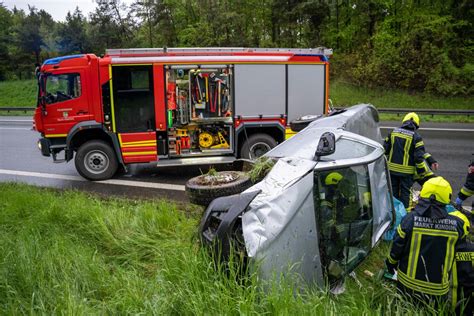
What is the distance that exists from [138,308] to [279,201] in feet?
4.21

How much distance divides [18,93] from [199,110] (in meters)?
28.5

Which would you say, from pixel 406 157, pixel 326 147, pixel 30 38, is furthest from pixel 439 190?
pixel 30 38

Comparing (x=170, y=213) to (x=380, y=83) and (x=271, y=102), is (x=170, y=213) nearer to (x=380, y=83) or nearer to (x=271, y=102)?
(x=271, y=102)

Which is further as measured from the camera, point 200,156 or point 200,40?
point 200,40

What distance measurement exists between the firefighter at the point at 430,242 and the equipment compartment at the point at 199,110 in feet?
19.3

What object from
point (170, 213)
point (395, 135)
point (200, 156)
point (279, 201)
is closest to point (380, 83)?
point (200, 156)

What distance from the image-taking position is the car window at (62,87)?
8.12 meters

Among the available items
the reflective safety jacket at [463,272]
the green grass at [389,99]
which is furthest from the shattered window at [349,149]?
the green grass at [389,99]

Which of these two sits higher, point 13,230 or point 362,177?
point 362,177

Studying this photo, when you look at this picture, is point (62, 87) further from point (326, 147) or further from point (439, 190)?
point (439, 190)

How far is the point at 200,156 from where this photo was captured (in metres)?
8.74

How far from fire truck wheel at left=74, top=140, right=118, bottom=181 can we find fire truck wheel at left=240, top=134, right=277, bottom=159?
271 centimetres

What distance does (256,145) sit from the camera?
9.01 m

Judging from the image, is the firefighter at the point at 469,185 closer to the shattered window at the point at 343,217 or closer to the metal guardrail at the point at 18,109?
the shattered window at the point at 343,217
